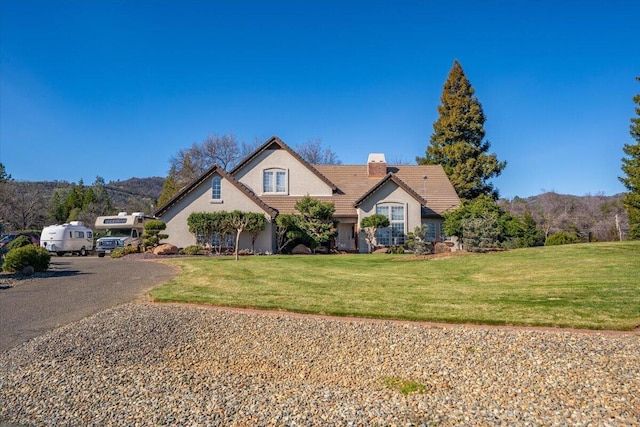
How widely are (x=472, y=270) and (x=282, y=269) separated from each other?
22.5 feet

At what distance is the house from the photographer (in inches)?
1064

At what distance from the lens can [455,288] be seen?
39.0ft

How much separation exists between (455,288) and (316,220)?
603 inches

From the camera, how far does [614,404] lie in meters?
4.99

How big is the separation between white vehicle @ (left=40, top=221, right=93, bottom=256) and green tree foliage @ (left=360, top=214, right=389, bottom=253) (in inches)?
793

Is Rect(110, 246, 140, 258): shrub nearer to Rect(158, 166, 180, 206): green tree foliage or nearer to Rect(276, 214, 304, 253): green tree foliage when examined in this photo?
Rect(276, 214, 304, 253): green tree foliage

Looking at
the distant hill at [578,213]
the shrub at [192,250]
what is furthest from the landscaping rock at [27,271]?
the distant hill at [578,213]

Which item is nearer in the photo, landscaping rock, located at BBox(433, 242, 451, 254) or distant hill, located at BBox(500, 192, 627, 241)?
landscaping rock, located at BBox(433, 242, 451, 254)

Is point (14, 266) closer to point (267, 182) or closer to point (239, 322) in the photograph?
point (239, 322)

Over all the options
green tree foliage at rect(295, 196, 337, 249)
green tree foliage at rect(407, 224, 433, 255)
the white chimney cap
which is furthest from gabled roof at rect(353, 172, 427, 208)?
the white chimney cap

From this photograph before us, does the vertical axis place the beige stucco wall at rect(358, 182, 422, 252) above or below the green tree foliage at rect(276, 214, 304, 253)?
above

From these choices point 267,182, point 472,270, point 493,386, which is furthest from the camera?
point 267,182

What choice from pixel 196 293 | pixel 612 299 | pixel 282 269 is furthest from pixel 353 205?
pixel 612 299

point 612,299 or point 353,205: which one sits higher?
point 353,205
